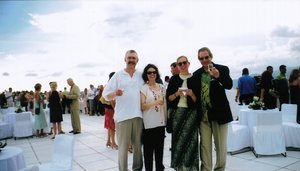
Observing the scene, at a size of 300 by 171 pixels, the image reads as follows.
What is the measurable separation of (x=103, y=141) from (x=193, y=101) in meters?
4.47

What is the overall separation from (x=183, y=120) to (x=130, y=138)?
726 millimetres

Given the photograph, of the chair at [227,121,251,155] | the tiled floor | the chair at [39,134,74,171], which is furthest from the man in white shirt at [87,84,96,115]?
the chair at [39,134,74,171]

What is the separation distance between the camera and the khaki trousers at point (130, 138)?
133 inches

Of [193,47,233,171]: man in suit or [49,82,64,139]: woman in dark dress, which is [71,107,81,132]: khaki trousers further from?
[193,47,233,171]: man in suit

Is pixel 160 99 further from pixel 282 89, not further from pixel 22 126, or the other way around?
pixel 22 126

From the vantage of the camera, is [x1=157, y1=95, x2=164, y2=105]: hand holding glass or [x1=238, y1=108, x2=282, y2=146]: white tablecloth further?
[x1=238, y1=108, x2=282, y2=146]: white tablecloth

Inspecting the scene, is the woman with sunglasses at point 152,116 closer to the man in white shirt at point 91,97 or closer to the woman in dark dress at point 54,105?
the woman in dark dress at point 54,105

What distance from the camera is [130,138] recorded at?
342 cm

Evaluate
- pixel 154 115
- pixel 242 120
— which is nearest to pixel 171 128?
pixel 154 115

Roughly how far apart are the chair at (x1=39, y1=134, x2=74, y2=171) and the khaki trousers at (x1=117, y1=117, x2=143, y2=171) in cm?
61

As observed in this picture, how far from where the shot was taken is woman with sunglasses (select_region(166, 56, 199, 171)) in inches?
127

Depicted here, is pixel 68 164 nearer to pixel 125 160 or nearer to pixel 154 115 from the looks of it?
pixel 125 160

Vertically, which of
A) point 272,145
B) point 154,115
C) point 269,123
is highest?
point 154,115

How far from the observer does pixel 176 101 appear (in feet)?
10.7
